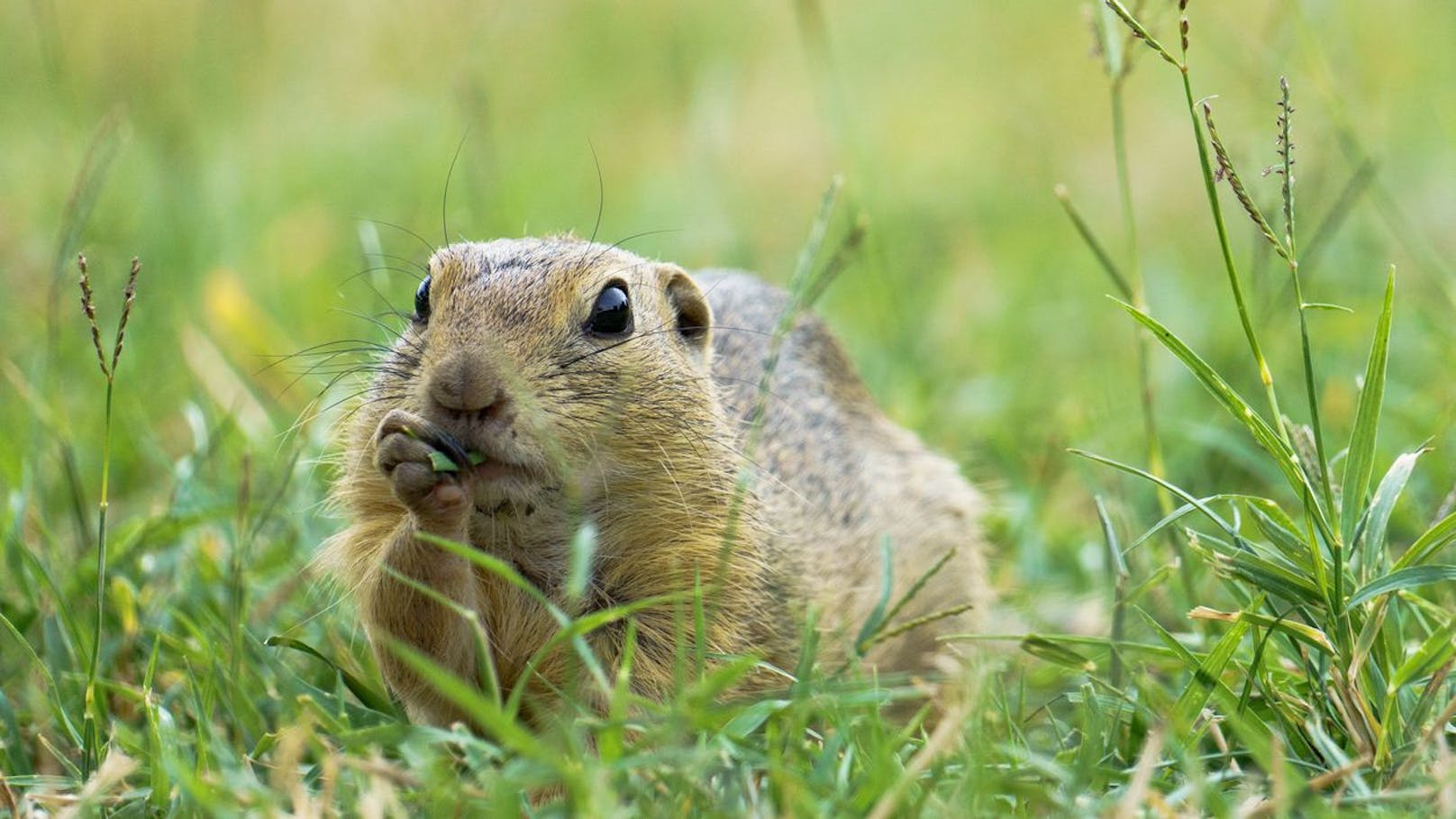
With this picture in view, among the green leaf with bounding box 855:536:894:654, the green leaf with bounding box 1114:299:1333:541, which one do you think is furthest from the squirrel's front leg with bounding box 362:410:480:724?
the green leaf with bounding box 1114:299:1333:541

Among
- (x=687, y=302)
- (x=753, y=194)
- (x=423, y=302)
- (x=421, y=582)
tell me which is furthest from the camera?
(x=753, y=194)

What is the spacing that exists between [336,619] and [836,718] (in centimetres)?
188

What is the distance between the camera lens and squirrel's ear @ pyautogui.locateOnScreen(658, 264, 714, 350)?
4.27 m

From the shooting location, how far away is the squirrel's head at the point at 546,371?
3402 mm

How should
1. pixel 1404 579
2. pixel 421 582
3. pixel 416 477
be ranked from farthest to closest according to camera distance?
pixel 421 582
pixel 416 477
pixel 1404 579

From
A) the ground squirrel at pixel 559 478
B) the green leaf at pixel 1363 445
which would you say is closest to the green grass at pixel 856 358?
the green leaf at pixel 1363 445

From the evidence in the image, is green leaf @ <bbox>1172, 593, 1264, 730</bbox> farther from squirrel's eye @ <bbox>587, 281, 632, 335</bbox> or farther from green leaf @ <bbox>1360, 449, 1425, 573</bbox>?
squirrel's eye @ <bbox>587, 281, 632, 335</bbox>

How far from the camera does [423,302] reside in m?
3.98

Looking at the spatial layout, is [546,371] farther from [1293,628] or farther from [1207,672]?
[1293,628]

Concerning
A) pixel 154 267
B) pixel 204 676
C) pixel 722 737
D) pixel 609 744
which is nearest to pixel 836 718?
pixel 722 737

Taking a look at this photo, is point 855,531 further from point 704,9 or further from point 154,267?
point 704,9

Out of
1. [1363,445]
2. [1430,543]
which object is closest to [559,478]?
[1363,445]

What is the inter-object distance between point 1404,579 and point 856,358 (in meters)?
4.22

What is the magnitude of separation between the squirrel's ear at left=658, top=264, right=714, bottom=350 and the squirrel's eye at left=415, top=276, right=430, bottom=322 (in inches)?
25.5
